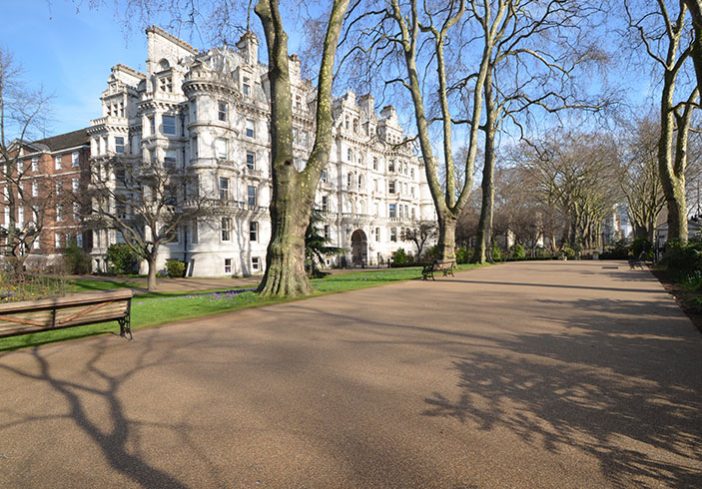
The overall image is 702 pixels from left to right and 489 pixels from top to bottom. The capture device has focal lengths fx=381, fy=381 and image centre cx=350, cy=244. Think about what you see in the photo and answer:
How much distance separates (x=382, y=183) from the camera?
174 ft

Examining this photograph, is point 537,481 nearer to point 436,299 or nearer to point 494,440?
point 494,440

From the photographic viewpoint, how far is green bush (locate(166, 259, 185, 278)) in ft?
103

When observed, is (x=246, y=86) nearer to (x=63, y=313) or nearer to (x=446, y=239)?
(x=446, y=239)

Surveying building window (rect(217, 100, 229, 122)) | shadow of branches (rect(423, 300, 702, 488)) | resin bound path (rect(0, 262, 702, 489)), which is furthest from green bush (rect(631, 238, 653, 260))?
building window (rect(217, 100, 229, 122))

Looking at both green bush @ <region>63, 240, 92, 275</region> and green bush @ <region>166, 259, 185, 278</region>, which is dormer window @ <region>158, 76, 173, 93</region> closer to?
green bush @ <region>166, 259, 185, 278</region>

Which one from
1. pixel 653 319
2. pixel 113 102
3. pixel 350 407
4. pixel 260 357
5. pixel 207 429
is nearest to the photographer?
pixel 207 429

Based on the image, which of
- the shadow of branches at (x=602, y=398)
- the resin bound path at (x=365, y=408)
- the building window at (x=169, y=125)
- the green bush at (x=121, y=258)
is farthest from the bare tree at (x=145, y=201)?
the shadow of branches at (x=602, y=398)

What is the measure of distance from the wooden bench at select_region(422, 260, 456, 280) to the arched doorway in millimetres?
30094

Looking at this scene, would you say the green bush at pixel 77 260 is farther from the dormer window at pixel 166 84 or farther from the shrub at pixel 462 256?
the shrub at pixel 462 256

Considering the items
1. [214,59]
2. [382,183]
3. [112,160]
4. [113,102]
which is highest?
[214,59]

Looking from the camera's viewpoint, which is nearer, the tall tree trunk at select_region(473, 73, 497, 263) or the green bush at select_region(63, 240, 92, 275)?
the tall tree trunk at select_region(473, 73, 497, 263)

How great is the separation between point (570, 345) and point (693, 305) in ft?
14.7

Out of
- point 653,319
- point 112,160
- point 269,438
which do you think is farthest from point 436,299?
point 112,160

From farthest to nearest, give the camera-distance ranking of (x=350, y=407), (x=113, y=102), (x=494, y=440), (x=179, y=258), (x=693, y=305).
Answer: (x=113, y=102) → (x=179, y=258) → (x=693, y=305) → (x=350, y=407) → (x=494, y=440)
